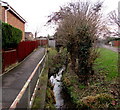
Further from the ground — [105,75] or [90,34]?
[90,34]

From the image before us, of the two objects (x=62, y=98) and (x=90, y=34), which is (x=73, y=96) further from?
(x=90, y=34)

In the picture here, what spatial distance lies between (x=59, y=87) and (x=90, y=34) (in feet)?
12.9

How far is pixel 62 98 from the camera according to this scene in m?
8.62

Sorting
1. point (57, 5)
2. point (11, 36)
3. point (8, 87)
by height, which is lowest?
point (8, 87)

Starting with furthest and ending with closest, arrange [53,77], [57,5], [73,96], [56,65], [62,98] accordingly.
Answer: [57,5]
[56,65]
[53,77]
[62,98]
[73,96]

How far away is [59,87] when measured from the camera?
1047 cm

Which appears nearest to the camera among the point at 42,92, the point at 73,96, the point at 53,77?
the point at 42,92

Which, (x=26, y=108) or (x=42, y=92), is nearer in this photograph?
(x=26, y=108)

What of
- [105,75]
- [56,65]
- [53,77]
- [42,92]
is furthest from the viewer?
[56,65]

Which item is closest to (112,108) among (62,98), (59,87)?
(62,98)

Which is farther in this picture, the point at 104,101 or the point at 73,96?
the point at 73,96

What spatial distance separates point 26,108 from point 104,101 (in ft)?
11.9

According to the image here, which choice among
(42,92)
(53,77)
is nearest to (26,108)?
(42,92)

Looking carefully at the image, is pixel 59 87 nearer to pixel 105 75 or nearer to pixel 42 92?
pixel 105 75
